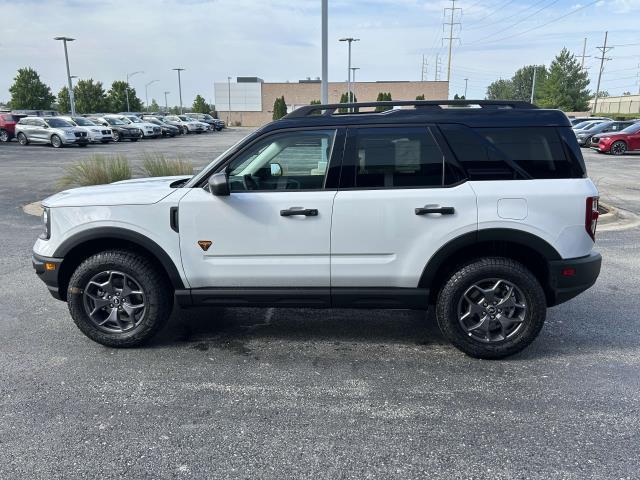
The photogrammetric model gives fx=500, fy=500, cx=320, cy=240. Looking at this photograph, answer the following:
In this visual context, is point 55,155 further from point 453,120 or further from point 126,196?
point 453,120

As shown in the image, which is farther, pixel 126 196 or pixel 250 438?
pixel 126 196

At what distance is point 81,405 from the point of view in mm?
3422

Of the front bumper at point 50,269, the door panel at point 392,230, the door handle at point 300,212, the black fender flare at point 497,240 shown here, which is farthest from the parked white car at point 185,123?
the black fender flare at point 497,240

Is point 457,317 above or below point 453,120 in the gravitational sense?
below

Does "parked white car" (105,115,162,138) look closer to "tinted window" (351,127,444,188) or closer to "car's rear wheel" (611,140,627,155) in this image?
"car's rear wheel" (611,140,627,155)

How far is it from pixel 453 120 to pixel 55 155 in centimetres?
2396

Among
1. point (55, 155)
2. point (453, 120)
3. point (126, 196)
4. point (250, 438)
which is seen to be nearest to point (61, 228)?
point (126, 196)

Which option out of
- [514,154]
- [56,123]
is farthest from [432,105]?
[56,123]

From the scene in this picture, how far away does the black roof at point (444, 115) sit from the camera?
3.91 m

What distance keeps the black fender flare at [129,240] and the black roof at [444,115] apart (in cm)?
130

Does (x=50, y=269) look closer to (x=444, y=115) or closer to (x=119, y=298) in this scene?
(x=119, y=298)

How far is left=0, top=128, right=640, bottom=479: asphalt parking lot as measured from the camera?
2.83 metres

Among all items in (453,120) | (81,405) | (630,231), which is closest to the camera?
(81,405)

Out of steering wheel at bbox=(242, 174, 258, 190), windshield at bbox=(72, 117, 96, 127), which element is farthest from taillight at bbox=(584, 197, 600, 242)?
windshield at bbox=(72, 117, 96, 127)
